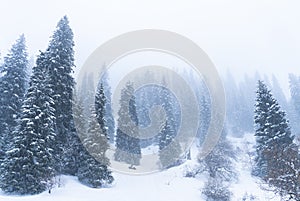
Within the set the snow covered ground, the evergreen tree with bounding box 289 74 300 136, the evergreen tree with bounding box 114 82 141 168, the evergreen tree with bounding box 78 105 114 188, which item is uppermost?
the evergreen tree with bounding box 289 74 300 136

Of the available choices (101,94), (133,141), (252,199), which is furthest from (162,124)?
(252,199)

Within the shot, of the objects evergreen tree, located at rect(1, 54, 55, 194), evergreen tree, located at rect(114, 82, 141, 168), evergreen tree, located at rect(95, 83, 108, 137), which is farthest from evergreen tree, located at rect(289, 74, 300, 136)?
evergreen tree, located at rect(1, 54, 55, 194)

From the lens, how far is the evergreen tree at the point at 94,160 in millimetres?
26188

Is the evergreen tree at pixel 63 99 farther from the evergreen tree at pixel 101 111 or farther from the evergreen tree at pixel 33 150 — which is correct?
the evergreen tree at pixel 33 150

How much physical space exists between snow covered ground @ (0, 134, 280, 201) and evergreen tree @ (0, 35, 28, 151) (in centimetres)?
914

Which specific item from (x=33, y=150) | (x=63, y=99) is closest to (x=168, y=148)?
(x=63, y=99)

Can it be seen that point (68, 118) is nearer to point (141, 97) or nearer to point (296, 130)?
point (141, 97)

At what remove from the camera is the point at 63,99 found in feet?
91.9

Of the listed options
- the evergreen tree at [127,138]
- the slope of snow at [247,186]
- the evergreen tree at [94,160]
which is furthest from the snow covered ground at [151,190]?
the evergreen tree at [127,138]

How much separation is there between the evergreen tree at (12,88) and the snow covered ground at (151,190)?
914 centimetres

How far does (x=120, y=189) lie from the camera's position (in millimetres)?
26000

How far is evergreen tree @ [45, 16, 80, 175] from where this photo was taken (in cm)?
2736

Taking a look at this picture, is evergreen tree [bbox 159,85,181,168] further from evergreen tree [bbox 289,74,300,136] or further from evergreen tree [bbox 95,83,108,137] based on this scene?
evergreen tree [bbox 289,74,300,136]

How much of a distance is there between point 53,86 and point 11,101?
726cm
